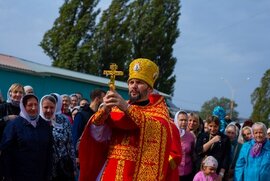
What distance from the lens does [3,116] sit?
6.61 meters

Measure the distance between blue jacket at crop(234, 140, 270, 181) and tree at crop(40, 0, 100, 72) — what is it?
951 inches

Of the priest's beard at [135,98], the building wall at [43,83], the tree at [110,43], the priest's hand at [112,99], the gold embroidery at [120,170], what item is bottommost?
the gold embroidery at [120,170]

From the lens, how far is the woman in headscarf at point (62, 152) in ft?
20.8

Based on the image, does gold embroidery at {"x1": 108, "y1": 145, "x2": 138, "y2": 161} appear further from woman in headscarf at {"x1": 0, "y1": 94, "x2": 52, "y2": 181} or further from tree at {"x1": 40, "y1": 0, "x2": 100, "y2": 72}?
tree at {"x1": 40, "y1": 0, "x2": 100, "y2": 72}

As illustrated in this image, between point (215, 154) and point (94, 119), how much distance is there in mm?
4710

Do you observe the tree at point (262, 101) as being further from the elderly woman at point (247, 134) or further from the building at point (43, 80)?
the elderly woman at point (247, 134)

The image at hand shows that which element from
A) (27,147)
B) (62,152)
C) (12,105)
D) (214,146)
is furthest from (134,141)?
(214,146)

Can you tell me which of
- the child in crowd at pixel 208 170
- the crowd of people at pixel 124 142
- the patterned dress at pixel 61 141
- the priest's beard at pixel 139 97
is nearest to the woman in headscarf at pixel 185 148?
the crowd of people at pixel 124 142

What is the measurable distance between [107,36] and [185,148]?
2588 centimetres

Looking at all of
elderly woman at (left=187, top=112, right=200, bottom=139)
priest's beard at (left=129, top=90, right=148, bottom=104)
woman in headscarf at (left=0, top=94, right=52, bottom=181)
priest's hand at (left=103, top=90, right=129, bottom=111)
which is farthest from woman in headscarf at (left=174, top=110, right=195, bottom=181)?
priest's hand at (left=103, top=90, right=129, bottom=111)

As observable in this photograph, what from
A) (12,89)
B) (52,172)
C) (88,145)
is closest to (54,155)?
(52,172)

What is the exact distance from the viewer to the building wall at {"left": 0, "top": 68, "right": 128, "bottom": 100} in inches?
814

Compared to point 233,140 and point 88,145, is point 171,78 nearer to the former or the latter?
point 233,140

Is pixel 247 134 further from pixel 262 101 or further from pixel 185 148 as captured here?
pixel 262 101
